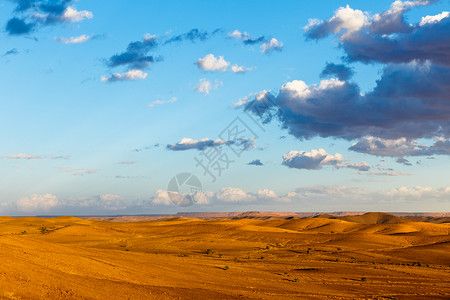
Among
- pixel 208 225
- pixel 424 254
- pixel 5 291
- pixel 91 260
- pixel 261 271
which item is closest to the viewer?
pixel 5 291

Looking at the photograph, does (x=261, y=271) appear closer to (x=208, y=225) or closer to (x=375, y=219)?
(x=208, y=225)

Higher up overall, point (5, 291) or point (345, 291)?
point (5, 291)

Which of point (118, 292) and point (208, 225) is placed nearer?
point (118, 292)

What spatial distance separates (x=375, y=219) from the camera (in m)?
164

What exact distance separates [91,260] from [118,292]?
301 inches

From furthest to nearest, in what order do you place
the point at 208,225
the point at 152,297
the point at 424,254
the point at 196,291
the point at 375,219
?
the point at 375,219
the point at 208,225
the point at 424,254
the point at 196,291
the point at 152,297

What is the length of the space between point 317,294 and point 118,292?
9.98 meters

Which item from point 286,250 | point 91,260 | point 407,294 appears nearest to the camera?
point 407,294

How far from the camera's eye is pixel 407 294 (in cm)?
2448

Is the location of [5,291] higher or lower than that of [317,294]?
higher

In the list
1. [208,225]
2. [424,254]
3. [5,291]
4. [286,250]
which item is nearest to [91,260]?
[5,291]

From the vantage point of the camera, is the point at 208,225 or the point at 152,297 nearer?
the point at 152,297

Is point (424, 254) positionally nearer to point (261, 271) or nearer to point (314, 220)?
point (261, 271)

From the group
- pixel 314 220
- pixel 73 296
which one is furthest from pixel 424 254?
pixel 314 220
